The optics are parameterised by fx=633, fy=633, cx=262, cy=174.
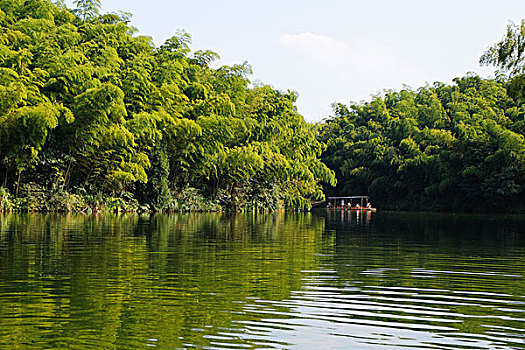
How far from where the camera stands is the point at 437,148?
47.6 m

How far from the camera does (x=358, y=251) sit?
12156 mm

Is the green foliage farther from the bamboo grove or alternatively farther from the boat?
the bamboo grove

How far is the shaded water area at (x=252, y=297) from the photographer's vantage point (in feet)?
15.8

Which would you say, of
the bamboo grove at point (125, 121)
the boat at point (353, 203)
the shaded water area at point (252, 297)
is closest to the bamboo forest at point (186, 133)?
the bamboo grove at point (125, 121)

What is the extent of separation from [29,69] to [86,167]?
475 cm

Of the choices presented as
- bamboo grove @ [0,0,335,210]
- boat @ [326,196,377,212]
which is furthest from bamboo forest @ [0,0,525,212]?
boat @ [326,196,377,212]

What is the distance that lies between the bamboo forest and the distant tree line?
0.13 m

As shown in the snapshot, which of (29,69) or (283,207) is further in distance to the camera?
(283,207)

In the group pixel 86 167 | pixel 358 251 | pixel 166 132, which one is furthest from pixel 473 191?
pixel 358 251

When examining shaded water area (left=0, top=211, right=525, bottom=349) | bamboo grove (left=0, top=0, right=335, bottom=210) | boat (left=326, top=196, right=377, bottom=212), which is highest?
bamboo grove (left=0, top=0, right=335, bottom=210)

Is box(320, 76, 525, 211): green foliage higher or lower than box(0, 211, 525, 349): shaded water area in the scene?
higher

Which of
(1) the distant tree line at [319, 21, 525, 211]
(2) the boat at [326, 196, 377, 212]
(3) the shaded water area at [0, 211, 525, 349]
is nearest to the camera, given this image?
(3) the shaded water area at [0, 211, 525, 349]

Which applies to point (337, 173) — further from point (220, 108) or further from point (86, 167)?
point (86, 167)

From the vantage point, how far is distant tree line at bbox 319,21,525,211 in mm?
43312
